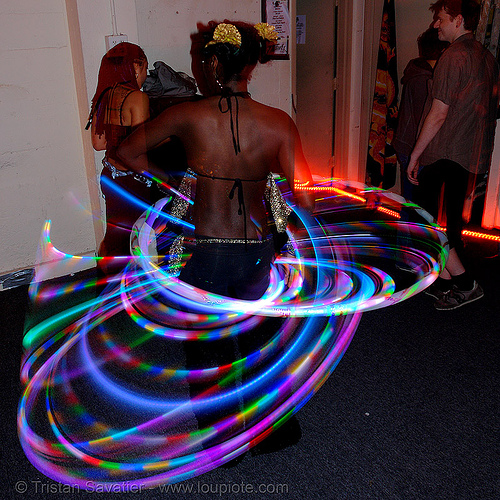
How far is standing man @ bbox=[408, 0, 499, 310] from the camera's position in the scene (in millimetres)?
3051

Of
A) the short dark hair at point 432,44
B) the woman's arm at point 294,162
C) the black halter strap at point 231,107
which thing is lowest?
the woman's arm at point 294,162

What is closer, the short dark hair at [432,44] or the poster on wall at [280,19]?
the short dark hair at [432,44]

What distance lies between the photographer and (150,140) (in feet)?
6.14

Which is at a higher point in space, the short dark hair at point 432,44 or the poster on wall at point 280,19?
the poster on wall at point 280,19

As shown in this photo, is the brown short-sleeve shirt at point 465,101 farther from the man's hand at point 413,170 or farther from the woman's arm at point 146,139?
the woman's arm at point 146,139

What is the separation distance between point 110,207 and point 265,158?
182cm

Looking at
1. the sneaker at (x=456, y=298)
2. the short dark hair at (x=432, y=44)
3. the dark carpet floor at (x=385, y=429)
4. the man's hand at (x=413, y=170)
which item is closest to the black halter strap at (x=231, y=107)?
the dark carpet floor at (x=385, y=429)

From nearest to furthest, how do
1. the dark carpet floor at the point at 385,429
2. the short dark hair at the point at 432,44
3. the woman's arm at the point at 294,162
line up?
the woman's arm at the point at 294,162 → the dark carpet floor at the point at 385,429 → the short dark hair at the point at 432,44

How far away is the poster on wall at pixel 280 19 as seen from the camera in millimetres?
4555

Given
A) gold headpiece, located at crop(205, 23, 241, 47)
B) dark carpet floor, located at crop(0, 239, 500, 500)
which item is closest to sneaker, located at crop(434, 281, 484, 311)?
dark carpet floor, located at crop(0, 239, 500, 500)

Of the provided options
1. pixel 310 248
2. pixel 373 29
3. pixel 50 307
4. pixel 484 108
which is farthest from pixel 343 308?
pixel 373 29

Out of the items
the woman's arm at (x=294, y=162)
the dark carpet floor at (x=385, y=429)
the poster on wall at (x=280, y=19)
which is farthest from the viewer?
the poster on wall at (x=280, y=19)

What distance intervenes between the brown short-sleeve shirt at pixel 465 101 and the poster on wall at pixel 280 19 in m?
1.84

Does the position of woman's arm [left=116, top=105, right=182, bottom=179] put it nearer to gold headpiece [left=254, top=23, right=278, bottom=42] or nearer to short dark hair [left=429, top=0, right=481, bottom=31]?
gold headpiece [left=254, top=23, right=278, bottom=42]
